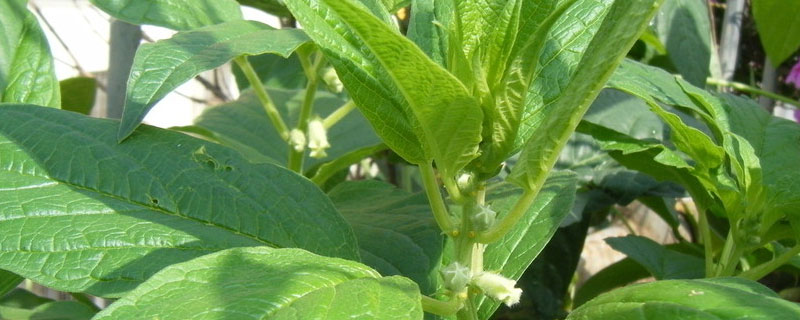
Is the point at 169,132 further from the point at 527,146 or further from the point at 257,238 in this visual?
the point at 527,146

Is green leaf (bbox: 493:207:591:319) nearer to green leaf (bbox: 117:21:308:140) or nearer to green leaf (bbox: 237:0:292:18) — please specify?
green leaf (bbox: 237:0:292:18)

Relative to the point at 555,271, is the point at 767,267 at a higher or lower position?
higher

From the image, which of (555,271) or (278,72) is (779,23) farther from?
(278,72)

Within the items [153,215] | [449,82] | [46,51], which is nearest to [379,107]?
[449,82]

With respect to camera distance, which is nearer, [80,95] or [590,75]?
[590,75]

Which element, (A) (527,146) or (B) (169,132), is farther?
(B) (169,132)

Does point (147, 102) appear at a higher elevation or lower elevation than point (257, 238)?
higher

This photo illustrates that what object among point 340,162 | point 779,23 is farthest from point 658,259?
point 779,23
